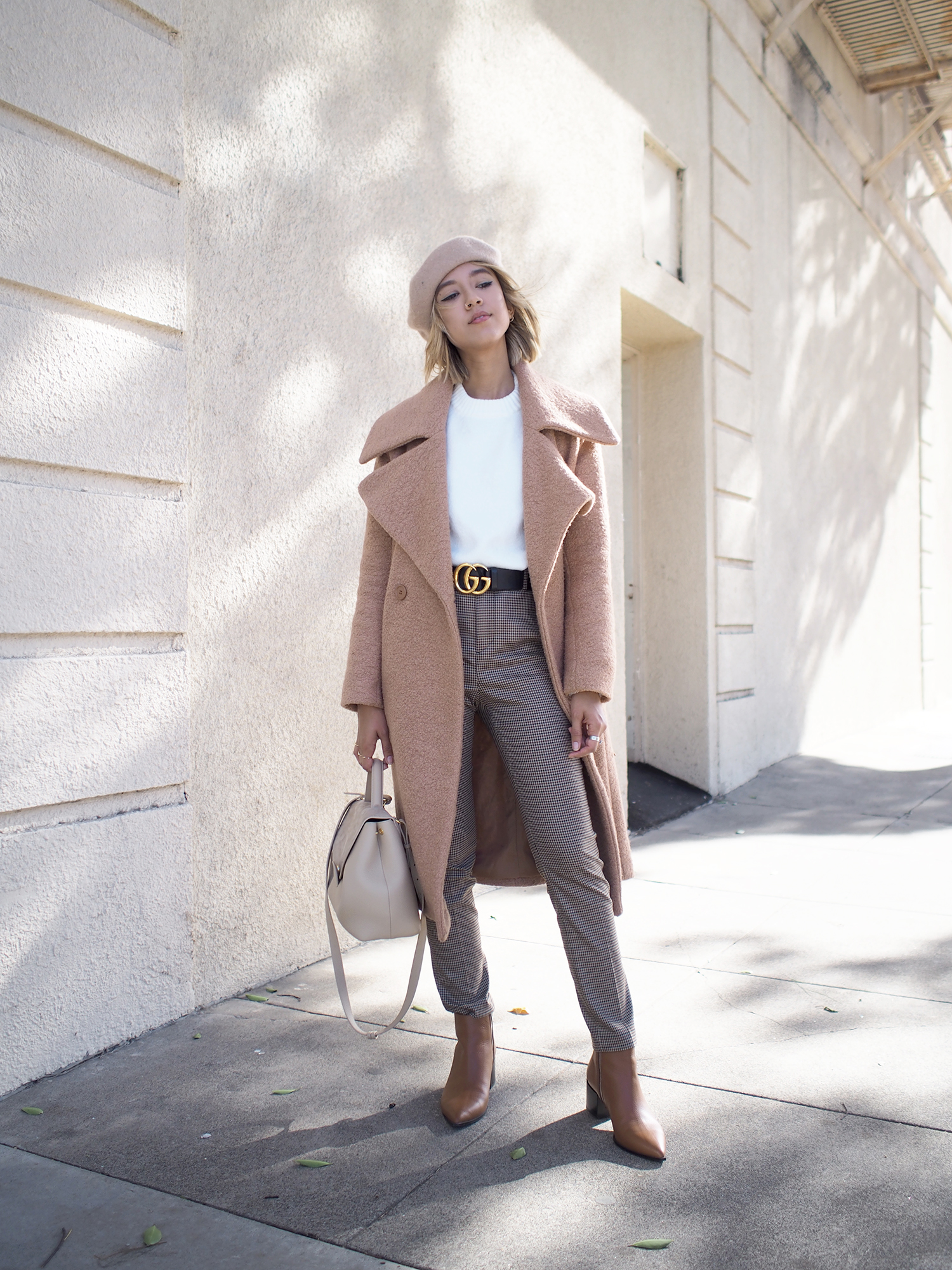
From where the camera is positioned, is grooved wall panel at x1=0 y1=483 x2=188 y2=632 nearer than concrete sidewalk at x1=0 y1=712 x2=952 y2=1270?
No

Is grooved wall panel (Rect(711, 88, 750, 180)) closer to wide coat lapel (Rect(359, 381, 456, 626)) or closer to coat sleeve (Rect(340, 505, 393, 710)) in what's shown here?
wide coat lapel (Rect(359, 381, 456, 626))

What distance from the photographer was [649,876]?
4.53 meters

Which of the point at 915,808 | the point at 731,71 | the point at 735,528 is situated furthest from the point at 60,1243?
the point at 731,71

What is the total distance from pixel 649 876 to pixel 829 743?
15.4 ft

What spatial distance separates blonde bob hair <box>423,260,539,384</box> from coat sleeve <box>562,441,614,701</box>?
0.32 m

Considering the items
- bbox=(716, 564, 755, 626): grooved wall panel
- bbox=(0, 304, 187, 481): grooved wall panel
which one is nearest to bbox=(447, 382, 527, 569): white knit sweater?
bbox=(0, 304, 187, 481): grooved wall panel

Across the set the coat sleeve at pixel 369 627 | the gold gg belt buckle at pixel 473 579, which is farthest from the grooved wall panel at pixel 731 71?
the gold gg belt buckle at pixel 473 579

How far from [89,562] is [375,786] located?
98cm

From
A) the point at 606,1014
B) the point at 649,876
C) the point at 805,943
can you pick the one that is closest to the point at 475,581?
the point at 606,1014

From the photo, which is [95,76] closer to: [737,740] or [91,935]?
[91,935]

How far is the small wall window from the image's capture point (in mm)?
5977

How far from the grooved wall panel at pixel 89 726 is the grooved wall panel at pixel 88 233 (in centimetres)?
92

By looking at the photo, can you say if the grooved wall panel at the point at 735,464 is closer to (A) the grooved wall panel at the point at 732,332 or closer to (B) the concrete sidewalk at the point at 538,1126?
(A) the grooved wall panel at the point at 732,332

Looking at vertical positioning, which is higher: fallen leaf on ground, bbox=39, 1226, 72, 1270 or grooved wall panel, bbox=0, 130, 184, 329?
grooved wall panel, bbox=0, 130, 184, 329
